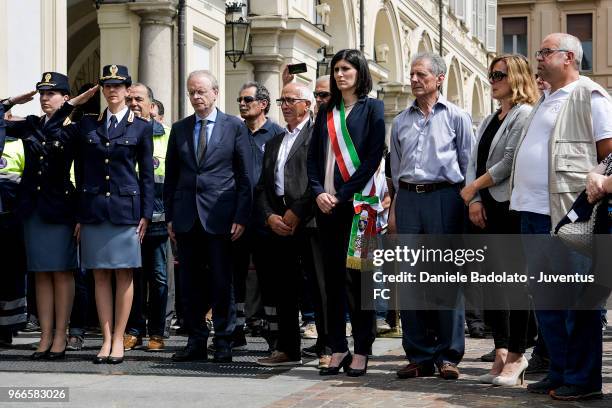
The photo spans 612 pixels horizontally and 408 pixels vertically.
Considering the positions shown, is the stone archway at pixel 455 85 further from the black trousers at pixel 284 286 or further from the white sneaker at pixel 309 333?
the black trousers at pixel 284 286

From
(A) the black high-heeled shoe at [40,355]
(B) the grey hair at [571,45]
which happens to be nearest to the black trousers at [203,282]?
(A) the black high-heeled shoe at [40,355]


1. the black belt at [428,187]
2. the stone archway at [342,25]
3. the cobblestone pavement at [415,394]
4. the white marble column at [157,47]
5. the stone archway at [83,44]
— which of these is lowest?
the cobblestone pavement at [415,394]

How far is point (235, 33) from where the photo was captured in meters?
17.6

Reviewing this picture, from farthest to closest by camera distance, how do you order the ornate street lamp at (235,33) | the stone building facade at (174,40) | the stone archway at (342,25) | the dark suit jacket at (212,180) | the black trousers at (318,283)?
1. the stone archway at (342,25)
2. the ornate street lamp at (235,33)
3. the stone building facade at (174,40)
4. the dark suit jacket at (212,180)
5. the black trousers at (318,283)

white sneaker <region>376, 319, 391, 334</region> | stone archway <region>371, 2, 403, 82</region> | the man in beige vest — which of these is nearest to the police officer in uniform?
white sneaker <region>376, 319, 391, 334</region>

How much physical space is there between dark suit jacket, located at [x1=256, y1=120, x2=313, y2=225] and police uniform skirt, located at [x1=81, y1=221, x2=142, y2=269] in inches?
36.7

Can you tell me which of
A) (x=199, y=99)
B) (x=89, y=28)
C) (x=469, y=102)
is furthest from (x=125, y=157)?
(x=469, y=102)

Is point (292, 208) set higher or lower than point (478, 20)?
lower

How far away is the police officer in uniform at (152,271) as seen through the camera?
8.91m

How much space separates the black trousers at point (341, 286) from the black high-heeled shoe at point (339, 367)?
0.06 m

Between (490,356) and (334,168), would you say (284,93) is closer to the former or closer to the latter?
(334,168)

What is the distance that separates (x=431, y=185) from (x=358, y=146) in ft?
1.70

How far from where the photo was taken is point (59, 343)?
8156mm

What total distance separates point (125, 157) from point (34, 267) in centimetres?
98
